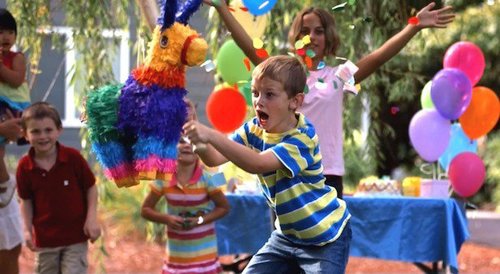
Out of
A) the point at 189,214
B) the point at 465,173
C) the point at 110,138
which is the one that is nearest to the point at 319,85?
the point at 110,138

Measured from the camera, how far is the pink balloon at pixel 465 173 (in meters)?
7.66

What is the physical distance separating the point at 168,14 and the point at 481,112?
4352 millimetres

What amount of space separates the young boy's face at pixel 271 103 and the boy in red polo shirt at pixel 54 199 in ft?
6.67

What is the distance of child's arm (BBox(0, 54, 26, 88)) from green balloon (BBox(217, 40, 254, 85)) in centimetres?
212

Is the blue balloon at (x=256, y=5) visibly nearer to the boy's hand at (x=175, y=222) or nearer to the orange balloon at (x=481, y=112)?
the boy's hand at (x=175, y=222)

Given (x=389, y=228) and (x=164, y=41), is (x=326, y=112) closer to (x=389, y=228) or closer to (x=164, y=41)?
(x=164, y=41)

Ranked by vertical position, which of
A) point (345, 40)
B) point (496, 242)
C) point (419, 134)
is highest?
point (345, 40)

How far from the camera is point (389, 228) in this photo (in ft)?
23.9

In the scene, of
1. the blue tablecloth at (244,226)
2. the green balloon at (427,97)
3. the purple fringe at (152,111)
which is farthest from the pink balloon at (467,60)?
the purple fringe at (152,111)

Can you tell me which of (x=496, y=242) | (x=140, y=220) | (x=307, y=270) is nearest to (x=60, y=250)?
(x=307, y=270)

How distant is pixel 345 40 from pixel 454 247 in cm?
159

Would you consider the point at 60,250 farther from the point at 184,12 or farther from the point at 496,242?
the point at 496,242

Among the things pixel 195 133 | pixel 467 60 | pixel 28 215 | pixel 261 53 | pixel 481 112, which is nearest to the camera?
pixel 195 133

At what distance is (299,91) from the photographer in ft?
13.1
